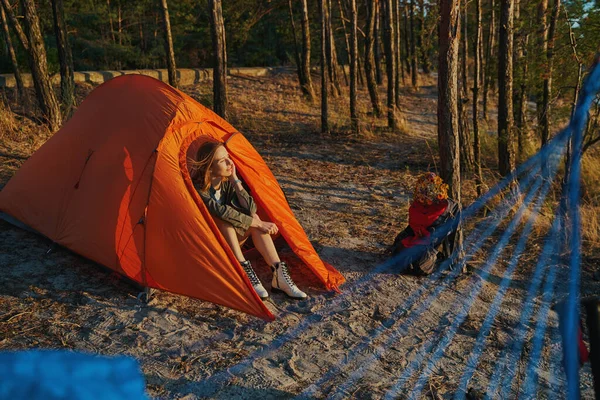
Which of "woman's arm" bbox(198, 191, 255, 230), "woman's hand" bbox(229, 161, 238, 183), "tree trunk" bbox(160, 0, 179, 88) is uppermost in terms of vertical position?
"tree trunk" bbox(160, 0, 179, 88)

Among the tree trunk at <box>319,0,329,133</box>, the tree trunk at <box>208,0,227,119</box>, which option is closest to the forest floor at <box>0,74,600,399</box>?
the tree trunk at <box>208,0,227,119</box>

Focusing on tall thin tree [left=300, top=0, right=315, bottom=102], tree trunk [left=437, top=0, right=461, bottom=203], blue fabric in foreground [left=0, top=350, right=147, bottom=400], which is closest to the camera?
blue fabric in foreground [left=0, top=350, right=147, bottom=400]

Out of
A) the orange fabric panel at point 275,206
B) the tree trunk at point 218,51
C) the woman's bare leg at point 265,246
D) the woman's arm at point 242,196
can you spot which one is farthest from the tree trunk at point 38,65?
the woman's bare leg at point 265,246

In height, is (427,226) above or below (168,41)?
below

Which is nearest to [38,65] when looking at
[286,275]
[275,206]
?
[275,206]

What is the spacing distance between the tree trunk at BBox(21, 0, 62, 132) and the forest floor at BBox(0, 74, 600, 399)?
2002mm

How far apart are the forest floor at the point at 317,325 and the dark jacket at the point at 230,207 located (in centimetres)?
70

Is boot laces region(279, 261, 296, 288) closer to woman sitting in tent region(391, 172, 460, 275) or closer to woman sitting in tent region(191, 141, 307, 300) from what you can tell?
woman sitting in tent region(191, 141, 307, 300)

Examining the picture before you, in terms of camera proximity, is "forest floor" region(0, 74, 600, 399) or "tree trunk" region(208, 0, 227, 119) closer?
"forest floor" region(0, 74, 600, 399)

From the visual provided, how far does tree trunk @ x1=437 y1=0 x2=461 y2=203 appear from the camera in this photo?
5617 mm

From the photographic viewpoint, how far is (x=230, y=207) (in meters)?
5.06

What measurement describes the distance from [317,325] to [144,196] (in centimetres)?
185

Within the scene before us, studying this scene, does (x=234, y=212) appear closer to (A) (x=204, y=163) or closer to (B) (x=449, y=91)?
(A) (x=204, y=163)

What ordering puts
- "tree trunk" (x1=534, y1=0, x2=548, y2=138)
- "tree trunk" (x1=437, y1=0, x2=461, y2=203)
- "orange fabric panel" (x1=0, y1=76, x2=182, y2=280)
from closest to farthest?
"orange fabric panel" (x1=0, y1=76, x2=182, y2=280) → "tree trunk" (x1=437, y1=0, x2=461, y2=203) → "tree trunk" (x1=534, y1=0, x2=548, y2=138)
